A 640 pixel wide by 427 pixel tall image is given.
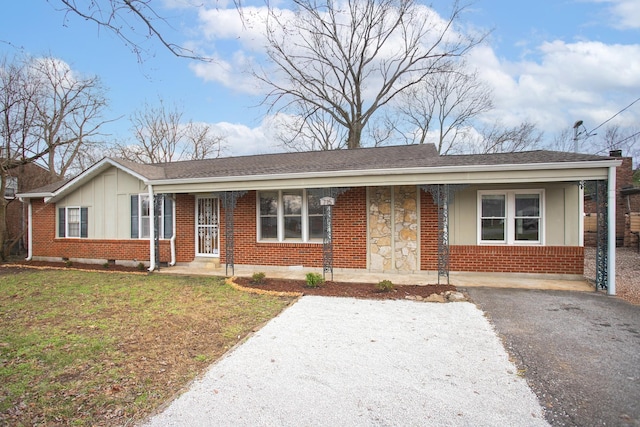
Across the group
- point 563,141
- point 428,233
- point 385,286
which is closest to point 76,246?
point 385,286

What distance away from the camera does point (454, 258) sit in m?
9.31

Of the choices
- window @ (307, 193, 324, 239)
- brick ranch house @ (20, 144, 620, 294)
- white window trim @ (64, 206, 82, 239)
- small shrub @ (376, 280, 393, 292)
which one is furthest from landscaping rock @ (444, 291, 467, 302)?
white window trim @ (64, 206, 82, 239)

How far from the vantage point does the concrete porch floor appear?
813 cm

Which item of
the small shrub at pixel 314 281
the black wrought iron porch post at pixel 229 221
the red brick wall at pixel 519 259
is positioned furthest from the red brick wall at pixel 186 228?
the red brick wall at pixel 519 259

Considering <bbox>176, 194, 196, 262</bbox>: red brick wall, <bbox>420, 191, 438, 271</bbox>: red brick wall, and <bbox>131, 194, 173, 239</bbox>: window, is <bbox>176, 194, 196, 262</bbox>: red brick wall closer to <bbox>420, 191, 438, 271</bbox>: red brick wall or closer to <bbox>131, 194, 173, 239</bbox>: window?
<bbox>131, 194, 173, 239</bbox>: window

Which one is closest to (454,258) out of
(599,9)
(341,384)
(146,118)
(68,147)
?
(341,384)

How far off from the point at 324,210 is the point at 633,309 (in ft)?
21.8

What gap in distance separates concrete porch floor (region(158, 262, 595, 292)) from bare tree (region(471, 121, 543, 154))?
2007cm

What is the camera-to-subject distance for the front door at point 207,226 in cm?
1138

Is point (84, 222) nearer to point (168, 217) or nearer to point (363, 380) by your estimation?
point (168, 217)

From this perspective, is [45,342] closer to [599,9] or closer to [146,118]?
[599,9]

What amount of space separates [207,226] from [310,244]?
364cm

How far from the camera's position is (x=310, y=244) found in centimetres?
1025

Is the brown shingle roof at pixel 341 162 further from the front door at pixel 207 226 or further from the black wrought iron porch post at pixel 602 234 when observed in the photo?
the front door at pixel 207 226
